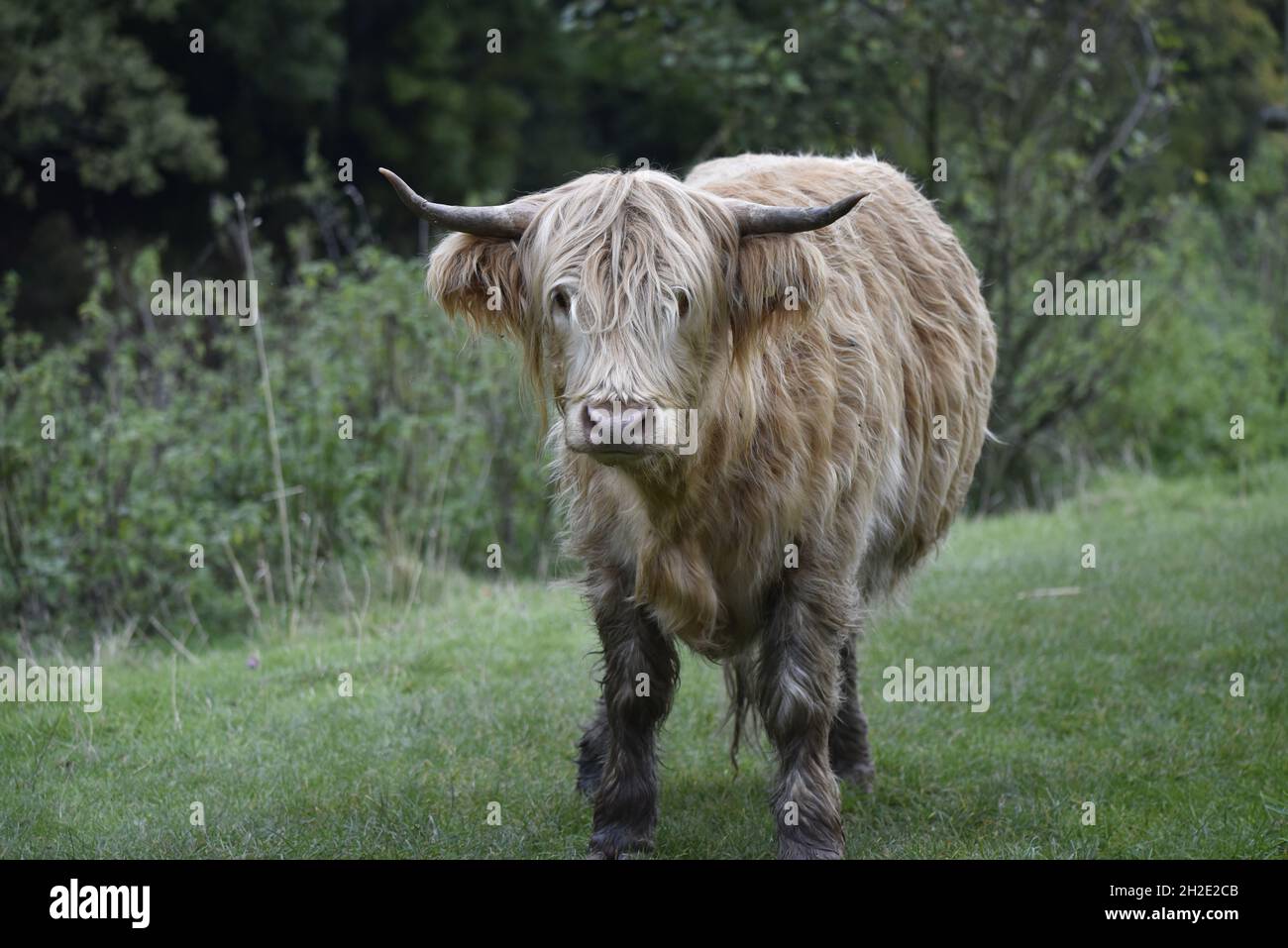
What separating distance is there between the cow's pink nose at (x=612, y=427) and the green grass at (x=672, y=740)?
169 cm

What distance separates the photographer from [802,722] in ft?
15.8

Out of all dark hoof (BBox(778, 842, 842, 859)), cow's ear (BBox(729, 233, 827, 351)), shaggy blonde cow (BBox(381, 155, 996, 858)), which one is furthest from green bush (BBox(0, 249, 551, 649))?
dark hoof (BBox(778, 842, 842, 859))

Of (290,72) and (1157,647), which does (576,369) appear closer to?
(1157,647)

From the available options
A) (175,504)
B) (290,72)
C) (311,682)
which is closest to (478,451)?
(175,504)

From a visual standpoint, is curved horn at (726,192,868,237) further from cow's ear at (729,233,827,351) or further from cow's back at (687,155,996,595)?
cow's back at (687,155,996,595)

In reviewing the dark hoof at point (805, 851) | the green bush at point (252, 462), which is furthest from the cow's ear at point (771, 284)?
the green bush at point (252, 462)

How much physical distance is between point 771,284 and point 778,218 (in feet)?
0.63

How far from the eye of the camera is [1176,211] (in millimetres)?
12469

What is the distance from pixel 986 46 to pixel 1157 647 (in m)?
5.85

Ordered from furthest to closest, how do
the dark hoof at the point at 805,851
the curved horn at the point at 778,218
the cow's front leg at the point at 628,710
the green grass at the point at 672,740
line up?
the green grass at the point at 672,740 → the cow's front leg at the point at 628,710 → the dark hoof at the point at 805,851 → the curved horn at the point at 778,218

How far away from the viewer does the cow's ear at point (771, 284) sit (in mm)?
4570

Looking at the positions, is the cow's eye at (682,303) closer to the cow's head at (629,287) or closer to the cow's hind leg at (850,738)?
the cow's head at (629,287)

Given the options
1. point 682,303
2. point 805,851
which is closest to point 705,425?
point 682,303

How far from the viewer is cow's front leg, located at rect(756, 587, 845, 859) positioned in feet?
15.8
